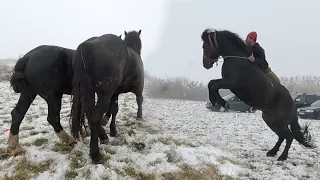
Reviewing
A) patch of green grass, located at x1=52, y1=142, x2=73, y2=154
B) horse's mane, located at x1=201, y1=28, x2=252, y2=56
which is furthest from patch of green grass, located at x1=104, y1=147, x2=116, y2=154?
horse's mane, located at x1=201, y1=28, x2=252, y2=56

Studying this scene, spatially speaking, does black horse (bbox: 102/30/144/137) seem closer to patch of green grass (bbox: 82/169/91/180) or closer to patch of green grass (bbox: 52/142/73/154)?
patch of green grass (bbox: 52/142/73/154)

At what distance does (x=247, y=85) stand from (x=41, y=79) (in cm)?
386

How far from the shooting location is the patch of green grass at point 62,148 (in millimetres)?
5891

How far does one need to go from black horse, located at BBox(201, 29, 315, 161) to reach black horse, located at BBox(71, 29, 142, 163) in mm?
2111

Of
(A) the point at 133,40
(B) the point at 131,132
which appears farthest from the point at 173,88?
(B) the point at 131,132

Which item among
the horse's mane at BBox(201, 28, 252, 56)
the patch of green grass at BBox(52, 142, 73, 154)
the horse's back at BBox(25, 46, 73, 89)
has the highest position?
the horse's mane at BBox(201, 28, 252, 56)

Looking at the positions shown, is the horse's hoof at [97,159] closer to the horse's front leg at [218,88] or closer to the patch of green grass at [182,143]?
the patch of green grass at [182,143]

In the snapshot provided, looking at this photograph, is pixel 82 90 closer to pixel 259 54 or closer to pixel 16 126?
pixel 16 126

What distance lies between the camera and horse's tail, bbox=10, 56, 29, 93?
5.57 m

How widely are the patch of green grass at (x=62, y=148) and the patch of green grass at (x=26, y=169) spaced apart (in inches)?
20.3

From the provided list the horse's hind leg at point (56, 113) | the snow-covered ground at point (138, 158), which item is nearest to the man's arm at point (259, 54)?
the snow-covered ground at point (138, 158)

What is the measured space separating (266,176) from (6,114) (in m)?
7.45

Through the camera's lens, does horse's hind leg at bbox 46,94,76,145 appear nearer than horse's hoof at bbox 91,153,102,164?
No

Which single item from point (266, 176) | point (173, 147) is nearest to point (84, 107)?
point (173, 147)
